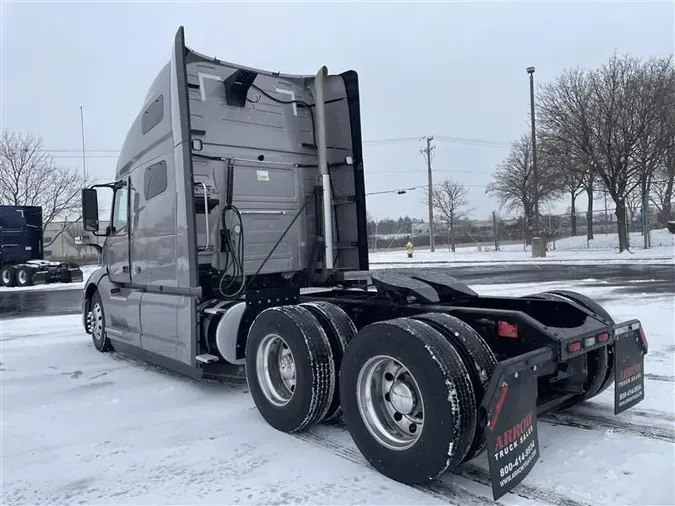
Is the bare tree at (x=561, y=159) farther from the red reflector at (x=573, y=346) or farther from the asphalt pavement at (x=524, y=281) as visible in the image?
the red reflector at (x=573, y=346)

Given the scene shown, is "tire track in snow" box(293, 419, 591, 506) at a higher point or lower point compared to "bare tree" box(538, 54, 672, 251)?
lower

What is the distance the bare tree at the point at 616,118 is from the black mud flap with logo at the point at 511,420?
27.9 m

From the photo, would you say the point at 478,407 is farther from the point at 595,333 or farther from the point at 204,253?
the point at 204,253

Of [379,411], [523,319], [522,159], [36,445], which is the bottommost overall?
[36,445]

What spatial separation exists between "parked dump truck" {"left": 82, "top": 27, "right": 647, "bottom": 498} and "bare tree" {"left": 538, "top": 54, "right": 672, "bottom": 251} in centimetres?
2526

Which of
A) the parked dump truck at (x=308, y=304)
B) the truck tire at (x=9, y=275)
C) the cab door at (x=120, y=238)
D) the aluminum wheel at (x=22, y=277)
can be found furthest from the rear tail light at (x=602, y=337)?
the truck tire at (x=9, y=275)

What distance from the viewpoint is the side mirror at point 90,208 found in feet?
23.8

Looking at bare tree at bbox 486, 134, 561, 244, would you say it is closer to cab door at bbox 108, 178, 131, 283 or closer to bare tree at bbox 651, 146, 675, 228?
bare tree at bbox 651, 146, 675, 228

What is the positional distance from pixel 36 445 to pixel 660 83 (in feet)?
101

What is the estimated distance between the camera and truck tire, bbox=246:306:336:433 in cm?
412

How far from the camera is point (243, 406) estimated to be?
5188 mm

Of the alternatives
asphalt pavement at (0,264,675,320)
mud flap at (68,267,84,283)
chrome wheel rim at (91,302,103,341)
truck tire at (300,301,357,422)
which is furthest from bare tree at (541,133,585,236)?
truck tire at (300,301,357,422)

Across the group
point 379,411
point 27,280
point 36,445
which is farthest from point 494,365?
point 27,280

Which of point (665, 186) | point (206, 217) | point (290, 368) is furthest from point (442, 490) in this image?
point (665, 186)
